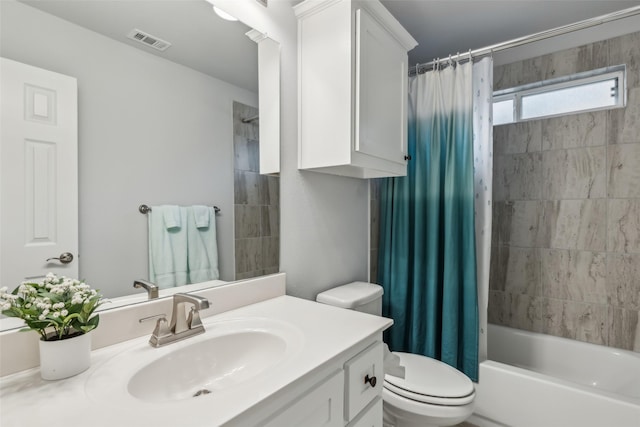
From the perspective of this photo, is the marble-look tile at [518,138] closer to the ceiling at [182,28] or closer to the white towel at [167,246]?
the ceiling at [182,28]

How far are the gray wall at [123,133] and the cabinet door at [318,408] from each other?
614 mm

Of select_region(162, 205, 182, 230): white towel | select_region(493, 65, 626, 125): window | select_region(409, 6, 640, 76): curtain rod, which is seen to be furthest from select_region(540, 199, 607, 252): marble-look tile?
select_region(162, 205, 182, 230): white towel

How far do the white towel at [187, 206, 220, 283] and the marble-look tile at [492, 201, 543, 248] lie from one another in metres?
2.10

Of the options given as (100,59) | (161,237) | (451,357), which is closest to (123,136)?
(100,59)

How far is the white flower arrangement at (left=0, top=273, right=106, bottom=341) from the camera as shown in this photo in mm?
663

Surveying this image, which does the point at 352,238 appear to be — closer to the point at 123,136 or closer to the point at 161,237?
the point at 161,237

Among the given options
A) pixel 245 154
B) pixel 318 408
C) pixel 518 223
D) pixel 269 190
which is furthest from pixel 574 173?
pixel 318 408

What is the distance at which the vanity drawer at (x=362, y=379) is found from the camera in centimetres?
89

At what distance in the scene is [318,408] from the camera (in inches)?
30.7

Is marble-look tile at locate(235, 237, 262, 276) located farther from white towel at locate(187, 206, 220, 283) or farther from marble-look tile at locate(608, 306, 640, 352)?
marble-look tile at locate(608, 306, 640, 352)

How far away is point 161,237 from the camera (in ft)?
3.36

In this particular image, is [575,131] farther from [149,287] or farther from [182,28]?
[149,287]

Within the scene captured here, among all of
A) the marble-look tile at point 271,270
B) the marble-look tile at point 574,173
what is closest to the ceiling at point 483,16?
the marble-look tile at point 574,173

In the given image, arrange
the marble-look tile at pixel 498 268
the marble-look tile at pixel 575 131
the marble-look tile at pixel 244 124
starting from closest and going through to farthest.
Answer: the marble-look tile at pixel 244 124 → the marble-look tile at pixel 575 131 → the marble-look tile at pixel 498 268
